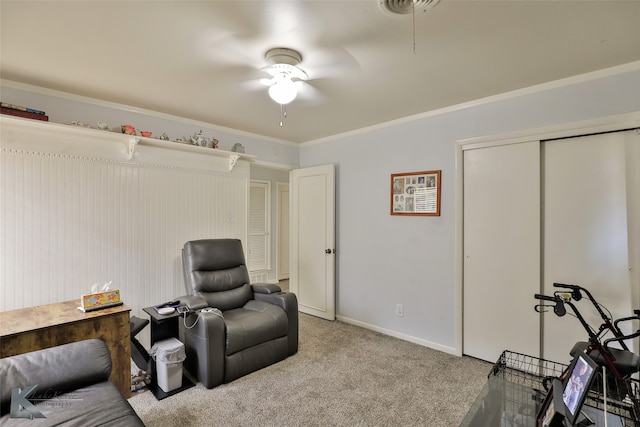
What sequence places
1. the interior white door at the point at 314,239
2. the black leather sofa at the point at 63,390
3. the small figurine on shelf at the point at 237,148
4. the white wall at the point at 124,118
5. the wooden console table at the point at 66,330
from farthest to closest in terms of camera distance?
the interior white door at the point at 314,239 → the small figurine on shelf at the point at 237,148 → the white wall at the point at 124,118 → the wooden console table at the point at 66,330 → the black leather sofa at the point at 63,390

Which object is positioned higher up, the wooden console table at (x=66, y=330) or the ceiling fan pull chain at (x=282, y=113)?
the ceiling fan pull chain at (x=282, y=113)

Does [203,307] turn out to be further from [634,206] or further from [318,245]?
[634,206]

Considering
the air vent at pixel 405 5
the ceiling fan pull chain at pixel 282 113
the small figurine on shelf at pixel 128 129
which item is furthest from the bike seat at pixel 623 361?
the small figurine on shelf at pixel 128 129

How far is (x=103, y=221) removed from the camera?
2760 mm

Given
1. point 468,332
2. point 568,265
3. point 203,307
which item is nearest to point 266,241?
point 203,307

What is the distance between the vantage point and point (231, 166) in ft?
11.9

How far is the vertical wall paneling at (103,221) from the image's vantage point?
2.37 metres

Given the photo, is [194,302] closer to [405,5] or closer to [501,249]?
[405,5]

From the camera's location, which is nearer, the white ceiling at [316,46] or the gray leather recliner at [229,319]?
the white ceiling at [316,46]

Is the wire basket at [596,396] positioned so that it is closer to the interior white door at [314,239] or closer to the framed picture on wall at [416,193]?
the framed picture on wall at [416,193]

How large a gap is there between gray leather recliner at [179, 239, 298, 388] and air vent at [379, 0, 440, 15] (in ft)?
7.60

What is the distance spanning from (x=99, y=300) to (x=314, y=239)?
8.04 feet

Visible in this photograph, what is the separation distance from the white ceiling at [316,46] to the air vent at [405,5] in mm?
42

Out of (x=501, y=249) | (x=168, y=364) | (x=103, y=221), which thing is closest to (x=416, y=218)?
(x=501, y=249)
